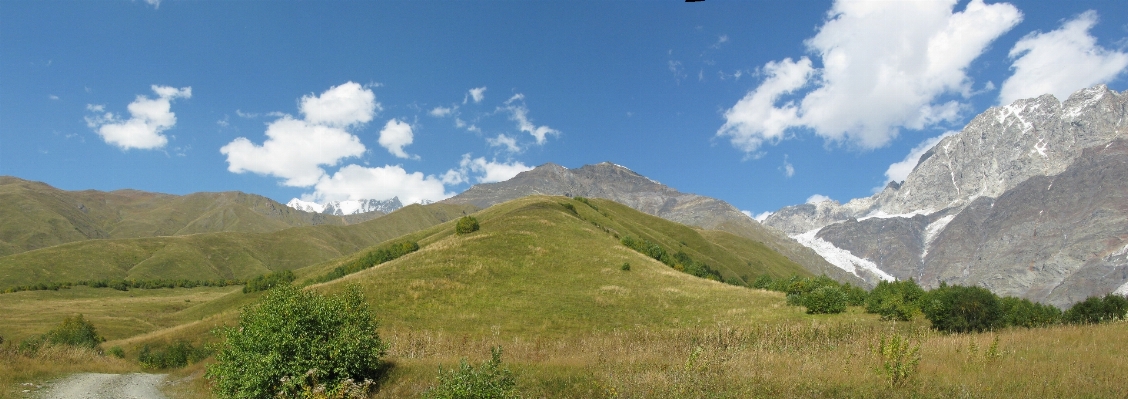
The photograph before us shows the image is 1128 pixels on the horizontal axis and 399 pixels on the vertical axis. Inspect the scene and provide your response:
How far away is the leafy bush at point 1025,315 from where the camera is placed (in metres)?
25.3

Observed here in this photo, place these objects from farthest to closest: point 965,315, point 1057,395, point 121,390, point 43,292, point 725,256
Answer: point 725,256, point 43,292, point 965,315, point 121,390, point 1057,395

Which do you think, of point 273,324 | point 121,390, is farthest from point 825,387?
point 121,390

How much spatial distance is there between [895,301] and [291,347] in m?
35.7

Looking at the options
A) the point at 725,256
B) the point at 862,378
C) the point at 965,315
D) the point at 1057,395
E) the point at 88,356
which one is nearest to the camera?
the point at 1057,395

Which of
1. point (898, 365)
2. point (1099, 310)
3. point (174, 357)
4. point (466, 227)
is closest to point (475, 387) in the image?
point (898, 365)

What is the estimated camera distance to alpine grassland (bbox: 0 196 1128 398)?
13.3 meters

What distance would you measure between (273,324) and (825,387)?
17.1 metres

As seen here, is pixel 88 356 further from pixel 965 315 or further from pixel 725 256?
pixel 725 256

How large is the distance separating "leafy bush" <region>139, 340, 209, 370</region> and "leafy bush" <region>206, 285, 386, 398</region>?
32684 millimetres

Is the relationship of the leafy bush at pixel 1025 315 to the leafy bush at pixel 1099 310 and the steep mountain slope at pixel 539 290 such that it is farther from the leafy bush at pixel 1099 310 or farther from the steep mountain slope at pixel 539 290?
the steep mountain slope at pixel 539 290

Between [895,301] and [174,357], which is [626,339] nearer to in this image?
[895,301]

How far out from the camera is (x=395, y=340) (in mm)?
29406

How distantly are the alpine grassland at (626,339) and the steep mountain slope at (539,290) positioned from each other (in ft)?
0.80

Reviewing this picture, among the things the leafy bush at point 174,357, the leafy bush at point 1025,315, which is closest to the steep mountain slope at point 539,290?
the leafy bush at point 174,357
